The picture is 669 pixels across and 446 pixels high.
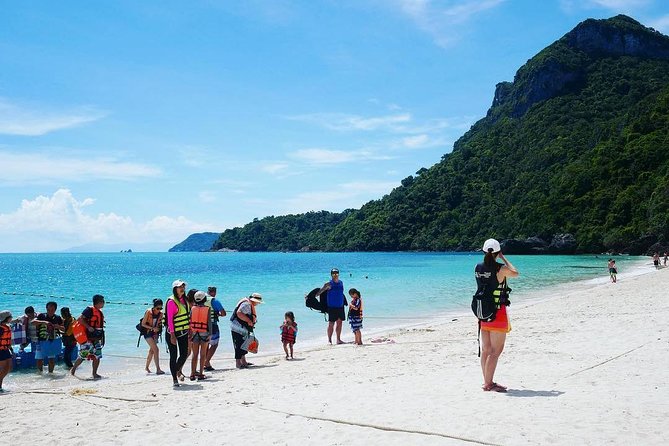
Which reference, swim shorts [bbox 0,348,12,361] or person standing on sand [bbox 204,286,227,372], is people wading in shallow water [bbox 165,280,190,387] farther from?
swim shorts [bbox 0,348,12,361]

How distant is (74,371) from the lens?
12219 millimetres

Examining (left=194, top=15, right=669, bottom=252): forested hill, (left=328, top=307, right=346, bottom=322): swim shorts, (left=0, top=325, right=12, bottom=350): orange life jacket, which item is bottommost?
(left=328, top=307, right=346, bottom=322): swim shorts

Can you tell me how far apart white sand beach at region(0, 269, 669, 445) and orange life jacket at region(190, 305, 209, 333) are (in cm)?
101

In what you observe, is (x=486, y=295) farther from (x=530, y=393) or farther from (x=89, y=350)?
(x=89, y=350)

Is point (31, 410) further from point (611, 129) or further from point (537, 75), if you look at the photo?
point (537, 75)

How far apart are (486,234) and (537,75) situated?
198 ft

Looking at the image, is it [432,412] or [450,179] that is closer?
[432,412]

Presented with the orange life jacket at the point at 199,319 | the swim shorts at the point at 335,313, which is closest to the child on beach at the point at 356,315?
the swim shorts at the point at 335,313

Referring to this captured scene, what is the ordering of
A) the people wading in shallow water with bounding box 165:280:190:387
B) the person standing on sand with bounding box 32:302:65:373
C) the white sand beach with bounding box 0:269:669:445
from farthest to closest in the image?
the person standing on sand with bounding box 32:302:65:373
the people wading in shallow water with bounding box 165:280:190:387
the white sand beach with bounding box 0:269:669:445

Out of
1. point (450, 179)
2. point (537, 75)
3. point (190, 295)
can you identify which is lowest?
point (190, 295)

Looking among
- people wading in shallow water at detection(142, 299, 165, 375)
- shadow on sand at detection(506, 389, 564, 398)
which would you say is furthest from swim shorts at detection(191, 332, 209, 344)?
shadow on sand at detection(506, 389, 564, 398)

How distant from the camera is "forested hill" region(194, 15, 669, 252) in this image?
3660 inches

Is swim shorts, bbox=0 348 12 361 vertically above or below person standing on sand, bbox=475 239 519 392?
below

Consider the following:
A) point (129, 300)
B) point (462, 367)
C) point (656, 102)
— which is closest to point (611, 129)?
point (656, 102)
